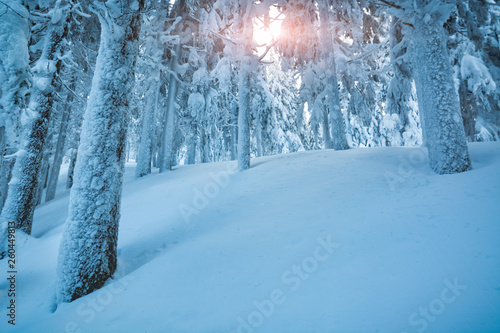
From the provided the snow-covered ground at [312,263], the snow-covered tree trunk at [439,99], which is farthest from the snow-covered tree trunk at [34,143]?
the snow-covered tree trunk at [439,99]

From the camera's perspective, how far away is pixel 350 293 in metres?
2.39

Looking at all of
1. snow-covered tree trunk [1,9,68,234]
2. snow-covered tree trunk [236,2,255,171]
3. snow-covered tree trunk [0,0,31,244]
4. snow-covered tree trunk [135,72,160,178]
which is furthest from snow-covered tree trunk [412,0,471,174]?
snow-covered tree trunk [135,72,160,178]

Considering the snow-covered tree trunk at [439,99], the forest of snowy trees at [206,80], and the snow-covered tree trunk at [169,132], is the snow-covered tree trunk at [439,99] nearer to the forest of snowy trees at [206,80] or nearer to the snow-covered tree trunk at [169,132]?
the forest of snowy trees at [206,80]

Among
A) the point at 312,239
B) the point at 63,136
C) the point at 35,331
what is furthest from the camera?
the point at 63,136

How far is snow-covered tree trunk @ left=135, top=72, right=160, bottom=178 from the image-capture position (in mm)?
11812

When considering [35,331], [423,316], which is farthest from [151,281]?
[423,316]

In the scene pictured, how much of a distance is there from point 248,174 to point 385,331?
5.82 m

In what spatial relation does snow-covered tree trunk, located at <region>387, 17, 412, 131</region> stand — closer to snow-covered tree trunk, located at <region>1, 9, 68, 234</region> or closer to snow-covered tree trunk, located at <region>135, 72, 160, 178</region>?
snow-covered tree trunk, located at <region>135, 72, 160, 178</region>

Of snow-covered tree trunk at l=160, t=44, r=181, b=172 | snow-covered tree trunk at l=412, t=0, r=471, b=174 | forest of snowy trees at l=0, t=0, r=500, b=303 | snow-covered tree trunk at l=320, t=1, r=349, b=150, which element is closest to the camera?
forest of snowy trees at l=0, t=0, r=500, b=303

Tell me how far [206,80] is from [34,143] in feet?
28.1

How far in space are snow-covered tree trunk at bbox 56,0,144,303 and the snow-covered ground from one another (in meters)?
0.35

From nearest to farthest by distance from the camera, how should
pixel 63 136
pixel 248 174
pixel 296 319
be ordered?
pixel 296 319, pixel 248 174, pixel 63 136

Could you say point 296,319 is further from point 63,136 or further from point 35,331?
point 63,136

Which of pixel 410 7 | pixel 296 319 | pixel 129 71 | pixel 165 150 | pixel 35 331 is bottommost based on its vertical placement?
pixel 35 331
